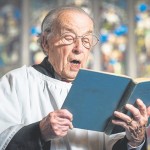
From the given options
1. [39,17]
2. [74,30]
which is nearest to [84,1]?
[39,17]

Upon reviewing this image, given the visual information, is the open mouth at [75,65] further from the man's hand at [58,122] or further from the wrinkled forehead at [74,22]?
the man's hand at [58,122]

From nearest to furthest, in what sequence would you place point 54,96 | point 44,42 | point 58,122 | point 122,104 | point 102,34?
1. point 58,122
2. point 122,104
3. point 54,96
4. point 44,42
5. point 102,34

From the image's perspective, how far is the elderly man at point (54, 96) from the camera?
166cm

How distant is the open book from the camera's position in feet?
5.22

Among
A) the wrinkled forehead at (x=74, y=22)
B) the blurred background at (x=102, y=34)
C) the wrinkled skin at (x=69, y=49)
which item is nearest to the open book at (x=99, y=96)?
the wrinkled skin at (x=69, y=49)

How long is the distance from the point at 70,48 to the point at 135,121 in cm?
47

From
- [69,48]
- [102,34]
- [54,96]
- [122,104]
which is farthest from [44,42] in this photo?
[102,34]

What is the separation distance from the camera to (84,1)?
6.29 m

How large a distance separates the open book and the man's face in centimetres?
29

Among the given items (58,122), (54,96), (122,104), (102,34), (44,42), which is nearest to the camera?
(58,122)

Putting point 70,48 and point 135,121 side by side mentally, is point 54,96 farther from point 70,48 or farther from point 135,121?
point 135,121

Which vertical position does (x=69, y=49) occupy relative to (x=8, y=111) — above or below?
above

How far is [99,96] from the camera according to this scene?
1644mm

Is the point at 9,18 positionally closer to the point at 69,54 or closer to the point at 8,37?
Answer: the point at 8,37
